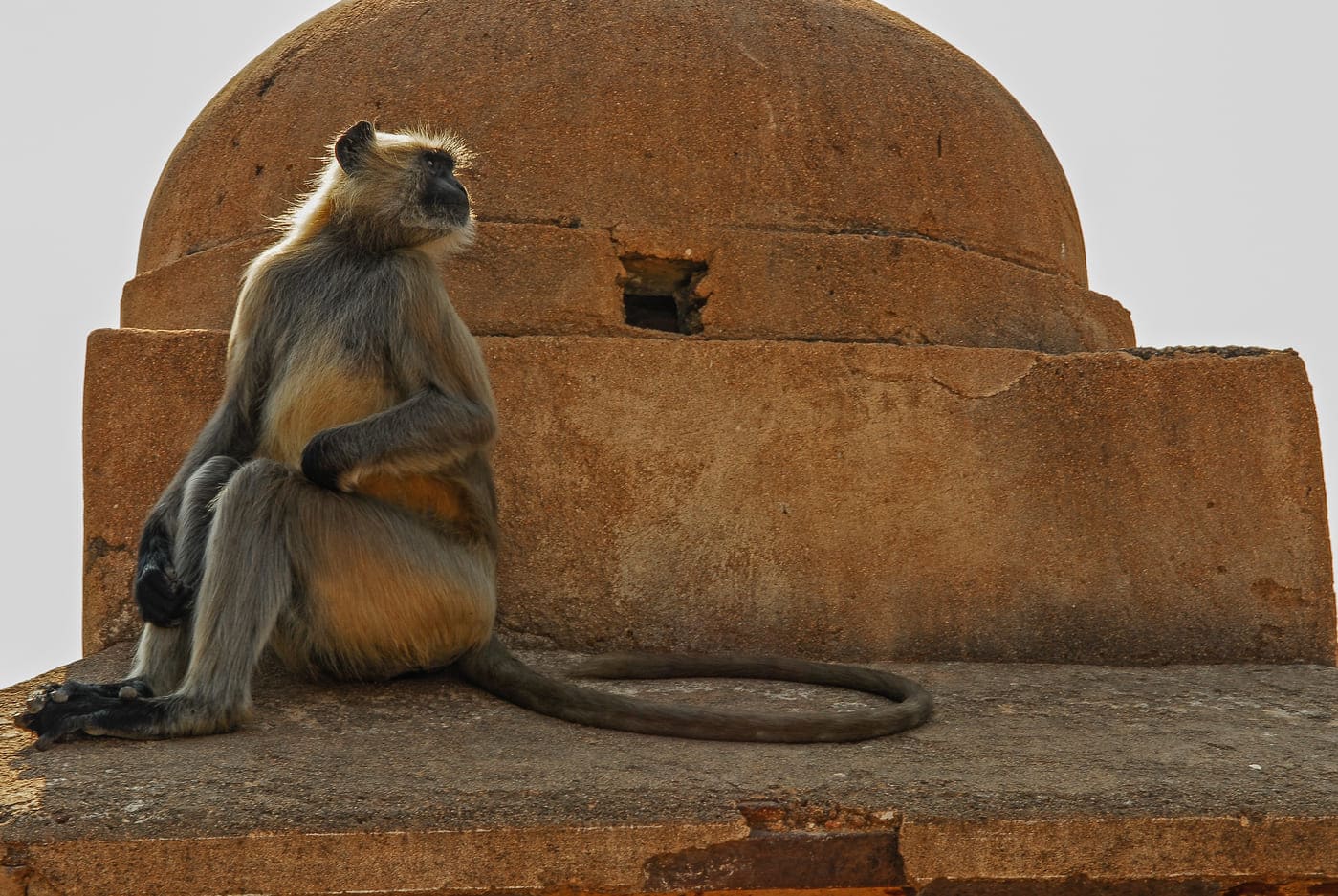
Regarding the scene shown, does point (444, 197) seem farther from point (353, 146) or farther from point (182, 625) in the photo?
point (182, 625)

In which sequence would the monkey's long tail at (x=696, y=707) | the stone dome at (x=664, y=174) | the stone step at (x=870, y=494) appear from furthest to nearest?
the stone dome at (x=664, y=174)
the stone step at (x=870, y=494)
the monkey's long tail at (x=696, y=707)

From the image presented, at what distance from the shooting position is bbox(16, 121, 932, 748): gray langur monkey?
10.0ft

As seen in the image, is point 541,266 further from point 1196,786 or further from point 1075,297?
point 1196,786

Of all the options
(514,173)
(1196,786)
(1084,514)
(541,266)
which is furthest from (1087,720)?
(514,173)

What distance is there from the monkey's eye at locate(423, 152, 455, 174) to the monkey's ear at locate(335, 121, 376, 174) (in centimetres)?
15

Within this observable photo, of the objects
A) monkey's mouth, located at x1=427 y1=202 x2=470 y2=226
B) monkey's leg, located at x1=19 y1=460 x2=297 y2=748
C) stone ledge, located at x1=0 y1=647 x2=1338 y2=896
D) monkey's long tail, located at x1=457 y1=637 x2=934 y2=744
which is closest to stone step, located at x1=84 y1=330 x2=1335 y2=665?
monkey's long tail, located at x1=457 y1=637 x2=934 y2=744

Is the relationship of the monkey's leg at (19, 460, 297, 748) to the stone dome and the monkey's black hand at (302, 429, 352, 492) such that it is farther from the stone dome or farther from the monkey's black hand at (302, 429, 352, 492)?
the stone dome

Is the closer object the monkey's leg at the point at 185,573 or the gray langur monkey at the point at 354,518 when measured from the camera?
the gray langur monkey at the point at 354,518

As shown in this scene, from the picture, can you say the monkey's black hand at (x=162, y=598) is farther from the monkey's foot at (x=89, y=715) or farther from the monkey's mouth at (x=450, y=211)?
the monkey's mouth at (x=450, y=211)

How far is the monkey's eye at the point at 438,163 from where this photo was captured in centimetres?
367

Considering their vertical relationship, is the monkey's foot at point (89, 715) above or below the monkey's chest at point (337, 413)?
below

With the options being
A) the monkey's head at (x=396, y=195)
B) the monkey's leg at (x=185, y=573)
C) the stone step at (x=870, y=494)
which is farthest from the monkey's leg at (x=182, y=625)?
the monkey's head at (x=396, y=195)

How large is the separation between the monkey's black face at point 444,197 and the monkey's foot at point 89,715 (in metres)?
1.33

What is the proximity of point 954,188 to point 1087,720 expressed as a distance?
6.13ft
